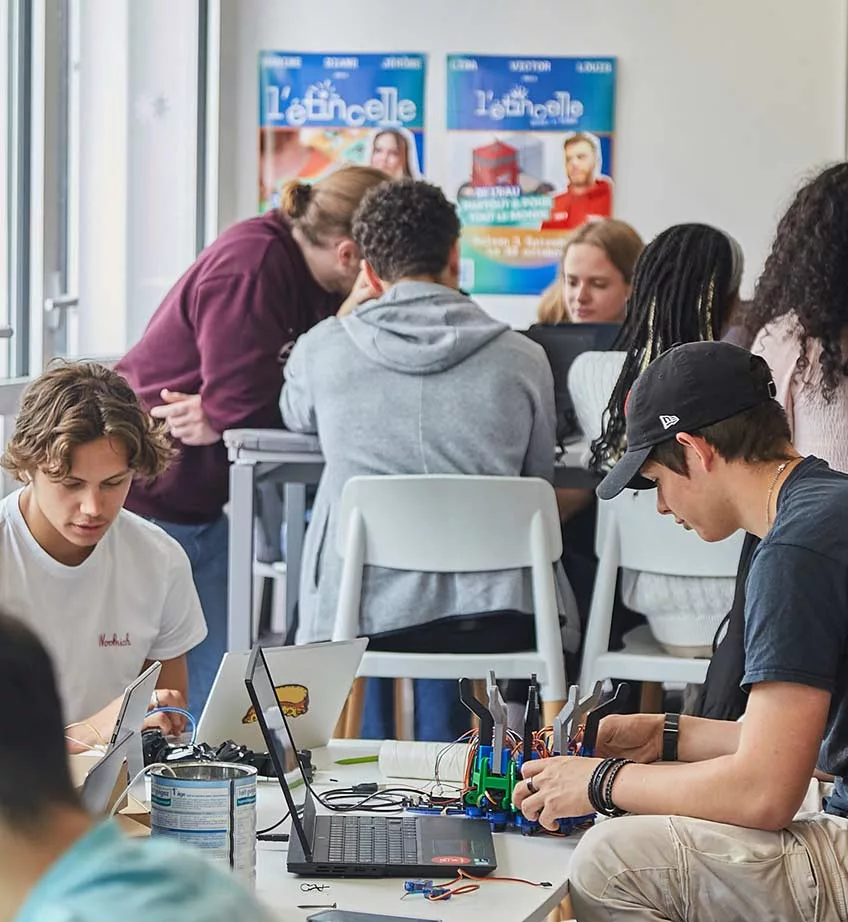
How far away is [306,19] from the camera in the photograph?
566cm

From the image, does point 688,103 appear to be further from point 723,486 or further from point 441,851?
point 441,851

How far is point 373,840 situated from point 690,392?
668mm

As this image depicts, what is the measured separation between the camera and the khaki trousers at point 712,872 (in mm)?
1722

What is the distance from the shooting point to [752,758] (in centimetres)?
170

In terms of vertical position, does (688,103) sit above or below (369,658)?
above

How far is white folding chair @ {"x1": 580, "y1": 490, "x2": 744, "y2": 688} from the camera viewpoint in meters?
3.01

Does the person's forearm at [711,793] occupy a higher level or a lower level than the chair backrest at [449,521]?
lower

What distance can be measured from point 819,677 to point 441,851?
0.47 metres

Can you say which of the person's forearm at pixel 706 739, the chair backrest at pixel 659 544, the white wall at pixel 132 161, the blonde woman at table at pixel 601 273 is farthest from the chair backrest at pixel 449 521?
the white wall at pixel 132 161

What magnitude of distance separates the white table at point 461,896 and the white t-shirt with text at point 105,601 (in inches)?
22.6

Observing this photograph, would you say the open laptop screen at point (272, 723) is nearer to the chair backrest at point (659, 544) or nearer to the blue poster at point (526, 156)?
the chair backrest at point (659, 544)

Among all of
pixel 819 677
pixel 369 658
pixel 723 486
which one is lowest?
pixel 369 658

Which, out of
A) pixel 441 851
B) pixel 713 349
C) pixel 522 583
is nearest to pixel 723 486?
pixel 713 349

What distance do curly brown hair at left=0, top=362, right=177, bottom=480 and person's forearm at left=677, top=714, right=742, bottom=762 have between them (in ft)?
3.02
